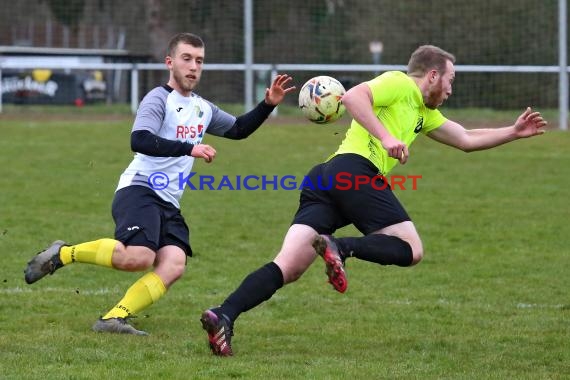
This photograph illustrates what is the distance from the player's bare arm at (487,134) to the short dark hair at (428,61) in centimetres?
48

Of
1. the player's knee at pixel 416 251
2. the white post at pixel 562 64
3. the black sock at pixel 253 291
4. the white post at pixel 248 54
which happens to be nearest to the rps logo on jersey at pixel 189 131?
the black sock at pixel 253 291

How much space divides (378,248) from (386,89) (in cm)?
86

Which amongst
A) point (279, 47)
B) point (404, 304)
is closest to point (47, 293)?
point (404, 304)

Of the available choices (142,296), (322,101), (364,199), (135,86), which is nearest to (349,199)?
(364,199)

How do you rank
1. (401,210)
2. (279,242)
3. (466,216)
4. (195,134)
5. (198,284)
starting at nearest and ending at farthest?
(401,210) < (195,134) < (198,284) < (279,242) < (466,216)

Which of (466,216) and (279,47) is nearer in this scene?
(466,216)

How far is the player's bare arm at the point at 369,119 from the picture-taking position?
5.77 meters

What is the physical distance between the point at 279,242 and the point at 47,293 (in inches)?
124

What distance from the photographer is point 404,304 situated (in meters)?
7.89

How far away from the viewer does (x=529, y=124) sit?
21.7 ft

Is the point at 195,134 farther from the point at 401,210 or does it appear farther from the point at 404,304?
the point at 404,304

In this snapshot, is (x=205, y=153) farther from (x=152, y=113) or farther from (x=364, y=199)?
(x=364, y=199)

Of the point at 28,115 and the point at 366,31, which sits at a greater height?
the point at 366,31

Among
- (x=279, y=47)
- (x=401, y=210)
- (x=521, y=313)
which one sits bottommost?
(x=521, y=313)
